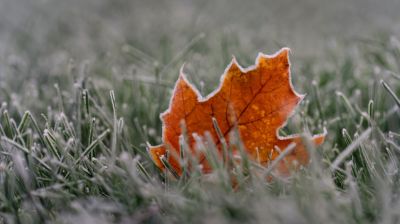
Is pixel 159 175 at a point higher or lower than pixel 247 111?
lower

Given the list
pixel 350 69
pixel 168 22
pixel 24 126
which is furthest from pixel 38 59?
pixel 350 69

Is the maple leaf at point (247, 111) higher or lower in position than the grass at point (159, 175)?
higher

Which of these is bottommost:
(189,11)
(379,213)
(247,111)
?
(379,213)

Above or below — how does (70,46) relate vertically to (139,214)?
above

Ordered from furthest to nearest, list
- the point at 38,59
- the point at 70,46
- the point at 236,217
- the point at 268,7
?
the point at 268,7, the point at 70,46, the point at 38,59, the point at 236,217

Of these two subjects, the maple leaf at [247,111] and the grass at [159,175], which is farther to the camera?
the maple leaf at [247,111]

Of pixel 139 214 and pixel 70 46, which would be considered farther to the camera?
pixel 70 46

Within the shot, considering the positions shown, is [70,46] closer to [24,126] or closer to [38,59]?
[38,59]

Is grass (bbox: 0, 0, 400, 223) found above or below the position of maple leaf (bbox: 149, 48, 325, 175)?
below
